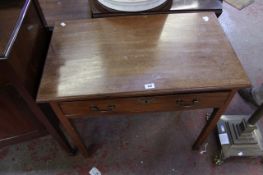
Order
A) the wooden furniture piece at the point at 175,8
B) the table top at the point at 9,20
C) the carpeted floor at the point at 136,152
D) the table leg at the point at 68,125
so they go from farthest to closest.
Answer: the carpeted floor at the point at 136,152
the wooden furniture piece at the point at 175,8
the table leg at the point at 68,125
the table top at the point at 9,20

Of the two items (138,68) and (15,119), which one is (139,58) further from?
(15,119)

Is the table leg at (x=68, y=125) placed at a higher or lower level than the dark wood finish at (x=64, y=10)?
lower

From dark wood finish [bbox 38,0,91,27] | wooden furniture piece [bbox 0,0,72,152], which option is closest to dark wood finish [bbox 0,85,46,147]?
wooden furniture piece [bbox 0,0,72,152]

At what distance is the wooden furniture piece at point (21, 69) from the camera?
817mm

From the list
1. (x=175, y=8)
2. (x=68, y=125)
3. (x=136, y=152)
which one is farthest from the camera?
(x=136, y=152)

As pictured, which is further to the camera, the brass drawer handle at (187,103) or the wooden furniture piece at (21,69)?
the brass drawer handle at (187,103)

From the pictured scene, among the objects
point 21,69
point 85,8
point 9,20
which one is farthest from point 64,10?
point 21,69

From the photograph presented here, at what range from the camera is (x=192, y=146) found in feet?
4.42

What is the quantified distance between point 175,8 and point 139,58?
0.41 metres

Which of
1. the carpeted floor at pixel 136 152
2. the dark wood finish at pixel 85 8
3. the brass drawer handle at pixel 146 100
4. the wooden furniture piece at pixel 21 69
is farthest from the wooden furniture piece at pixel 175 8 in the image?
the carpeted floor at pixel 136 152

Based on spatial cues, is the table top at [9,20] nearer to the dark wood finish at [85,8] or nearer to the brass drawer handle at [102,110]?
the dark wood finish at [85,8]

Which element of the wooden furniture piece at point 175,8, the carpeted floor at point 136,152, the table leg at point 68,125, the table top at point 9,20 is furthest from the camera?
the carpeted floor at point 136,152

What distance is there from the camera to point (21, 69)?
0.85 meters

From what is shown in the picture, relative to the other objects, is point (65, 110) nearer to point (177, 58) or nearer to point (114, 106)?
point (114, 106)
